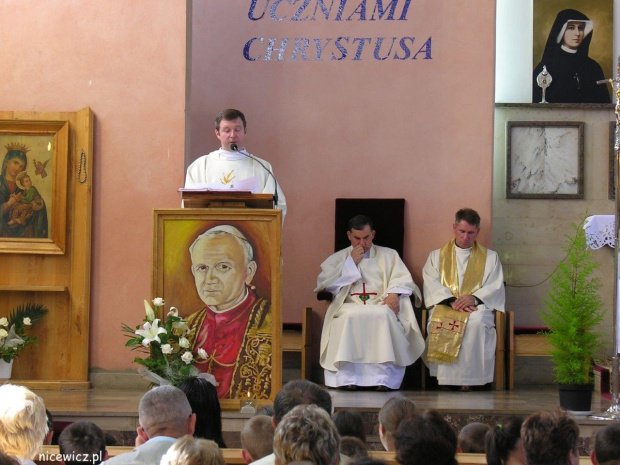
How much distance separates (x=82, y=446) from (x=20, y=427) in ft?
1.39

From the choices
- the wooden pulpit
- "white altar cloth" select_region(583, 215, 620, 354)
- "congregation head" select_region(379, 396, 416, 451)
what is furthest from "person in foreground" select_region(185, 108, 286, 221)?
"congregation head" select_region(379, 396, 416, 451)

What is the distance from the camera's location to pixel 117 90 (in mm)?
8258

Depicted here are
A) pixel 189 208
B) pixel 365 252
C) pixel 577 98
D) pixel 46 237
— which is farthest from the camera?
pixel 577 98

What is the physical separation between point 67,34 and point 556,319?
165 inches

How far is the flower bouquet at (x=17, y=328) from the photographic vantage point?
305 inches

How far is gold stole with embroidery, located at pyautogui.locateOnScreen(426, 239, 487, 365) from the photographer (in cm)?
851

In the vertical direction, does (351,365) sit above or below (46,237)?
below

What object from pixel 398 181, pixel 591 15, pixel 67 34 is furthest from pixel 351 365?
pixel 591 15

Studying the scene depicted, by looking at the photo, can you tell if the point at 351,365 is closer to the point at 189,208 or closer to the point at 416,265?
the point at 416,265

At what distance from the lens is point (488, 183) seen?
364 inches

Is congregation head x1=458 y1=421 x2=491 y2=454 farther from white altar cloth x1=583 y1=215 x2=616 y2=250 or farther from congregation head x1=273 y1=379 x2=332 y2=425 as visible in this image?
white altar cloth x1=583 y1=215 x2=616 y2=250

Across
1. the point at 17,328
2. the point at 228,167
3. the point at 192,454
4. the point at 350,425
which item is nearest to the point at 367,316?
the point at 228,167

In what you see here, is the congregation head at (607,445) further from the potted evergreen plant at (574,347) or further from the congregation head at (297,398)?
the potted evergreen plant at (574,347)

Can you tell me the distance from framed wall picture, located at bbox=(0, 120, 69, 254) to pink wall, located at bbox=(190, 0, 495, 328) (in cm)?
156
